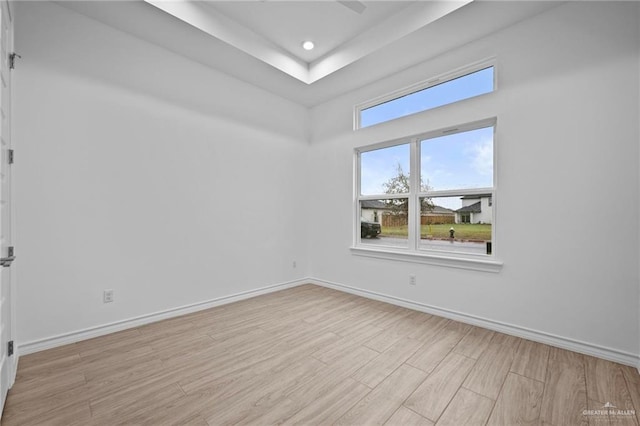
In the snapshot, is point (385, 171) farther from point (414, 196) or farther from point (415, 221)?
point (415, 221)

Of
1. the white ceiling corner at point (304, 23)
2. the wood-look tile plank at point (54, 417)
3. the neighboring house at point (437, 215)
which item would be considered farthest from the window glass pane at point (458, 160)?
the wood-look tile plank at point (54, 417)

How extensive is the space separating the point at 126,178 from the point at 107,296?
115cm

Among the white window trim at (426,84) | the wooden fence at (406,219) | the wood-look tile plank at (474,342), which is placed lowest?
the wood-look tile plank at (474,342)

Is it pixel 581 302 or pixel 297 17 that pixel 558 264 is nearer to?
pixel 581 302

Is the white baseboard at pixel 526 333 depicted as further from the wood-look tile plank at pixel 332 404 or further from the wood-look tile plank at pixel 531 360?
the wood-look tile plank at pixel 332 404

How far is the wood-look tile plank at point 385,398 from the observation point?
62.2 inches

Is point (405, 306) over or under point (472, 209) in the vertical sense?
under

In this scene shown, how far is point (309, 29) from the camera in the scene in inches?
119

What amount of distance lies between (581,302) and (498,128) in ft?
5.62

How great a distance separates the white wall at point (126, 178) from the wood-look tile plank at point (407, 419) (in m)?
2.54

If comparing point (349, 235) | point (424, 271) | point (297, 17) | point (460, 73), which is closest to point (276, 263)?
point (349, 235)

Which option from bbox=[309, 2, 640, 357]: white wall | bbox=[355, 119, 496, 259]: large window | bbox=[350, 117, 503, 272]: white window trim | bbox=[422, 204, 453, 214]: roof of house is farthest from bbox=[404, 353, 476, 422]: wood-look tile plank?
bbox=[422, 204, 453, 214]: roof of house

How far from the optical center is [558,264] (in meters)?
2.44

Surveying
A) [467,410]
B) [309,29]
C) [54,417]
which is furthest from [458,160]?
[54,417]
